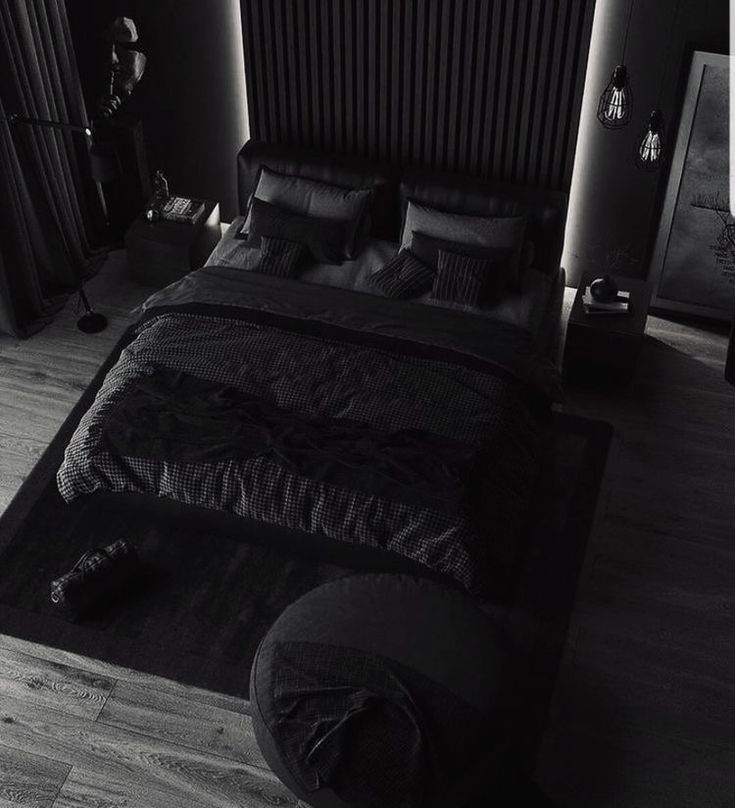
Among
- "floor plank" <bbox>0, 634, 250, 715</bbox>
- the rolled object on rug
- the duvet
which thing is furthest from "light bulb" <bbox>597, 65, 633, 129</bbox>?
"floor plank" <bbox>0, 634, 250, 715</bbox>

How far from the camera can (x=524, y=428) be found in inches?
193

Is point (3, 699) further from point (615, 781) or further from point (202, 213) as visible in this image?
point (202, 213)

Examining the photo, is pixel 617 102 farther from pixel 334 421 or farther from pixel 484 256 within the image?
pixel 334 421

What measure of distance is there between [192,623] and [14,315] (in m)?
2.29

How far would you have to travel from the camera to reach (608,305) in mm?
5508

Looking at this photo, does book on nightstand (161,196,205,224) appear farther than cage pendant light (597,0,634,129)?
Yes

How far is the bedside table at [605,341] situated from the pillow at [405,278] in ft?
2.53

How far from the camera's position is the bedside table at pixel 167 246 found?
611 centimetres

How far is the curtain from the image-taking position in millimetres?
5652

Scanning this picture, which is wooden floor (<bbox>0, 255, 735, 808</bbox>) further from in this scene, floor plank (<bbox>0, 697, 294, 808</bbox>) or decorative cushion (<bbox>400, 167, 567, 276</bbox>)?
decorative cushion (<bbox>400, 167, 567, 276</bbox>)

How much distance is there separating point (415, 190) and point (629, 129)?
1.15m

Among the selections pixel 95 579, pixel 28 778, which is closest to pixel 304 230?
pixel 95 579

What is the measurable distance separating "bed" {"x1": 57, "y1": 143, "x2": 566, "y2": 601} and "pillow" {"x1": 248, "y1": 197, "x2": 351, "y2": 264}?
0.04 feet

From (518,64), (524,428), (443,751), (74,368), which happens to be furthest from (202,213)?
(443,751)
